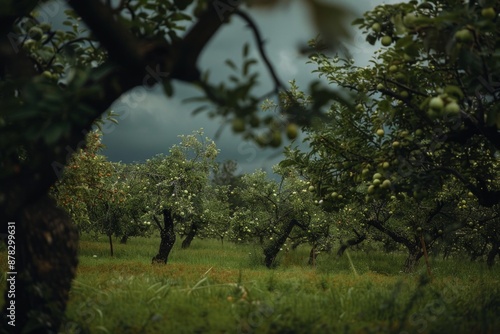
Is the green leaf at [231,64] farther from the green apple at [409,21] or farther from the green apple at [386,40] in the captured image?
the green apple at [386,40]

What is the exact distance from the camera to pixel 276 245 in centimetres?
2448

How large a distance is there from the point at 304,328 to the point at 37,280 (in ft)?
9.89

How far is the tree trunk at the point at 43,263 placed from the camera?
17.4 feet

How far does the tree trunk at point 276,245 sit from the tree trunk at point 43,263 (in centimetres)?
1920

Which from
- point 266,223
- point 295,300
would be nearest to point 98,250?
point 266,223

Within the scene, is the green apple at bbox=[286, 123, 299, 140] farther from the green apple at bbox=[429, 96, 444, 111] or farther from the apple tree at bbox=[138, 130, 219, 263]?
the apple tree at bbox=[138, 130, 219, 263]

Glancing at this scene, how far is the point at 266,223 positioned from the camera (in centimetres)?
2522

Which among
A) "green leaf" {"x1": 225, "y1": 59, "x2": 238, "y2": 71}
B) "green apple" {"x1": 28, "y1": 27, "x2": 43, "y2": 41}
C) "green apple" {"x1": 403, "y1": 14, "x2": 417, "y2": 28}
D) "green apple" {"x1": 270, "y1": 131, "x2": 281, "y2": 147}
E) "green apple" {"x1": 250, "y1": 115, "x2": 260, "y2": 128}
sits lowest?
"green apple" {"x1": 270, "y1": 131, "x2": 281, "y2": 147}

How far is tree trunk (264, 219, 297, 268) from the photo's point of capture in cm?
2439

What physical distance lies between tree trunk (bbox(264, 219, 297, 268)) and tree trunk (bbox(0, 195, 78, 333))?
19.2 meters

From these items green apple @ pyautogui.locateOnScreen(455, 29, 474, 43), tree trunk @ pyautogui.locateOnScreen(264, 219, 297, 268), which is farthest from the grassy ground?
tree trunk @ pyautogui.locateOnScreen(264, 219, 297, 268)

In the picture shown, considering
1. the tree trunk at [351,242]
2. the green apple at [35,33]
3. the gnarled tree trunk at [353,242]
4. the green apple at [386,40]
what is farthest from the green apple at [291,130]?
the gnarled tree trunk at [353,242]

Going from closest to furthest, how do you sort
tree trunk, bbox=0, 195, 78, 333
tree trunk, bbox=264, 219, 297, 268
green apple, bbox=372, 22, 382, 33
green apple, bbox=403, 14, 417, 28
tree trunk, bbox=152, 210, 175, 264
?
1. tree trunk, bbox=0, 195, 78, 333
2. green apple, bbox=403, 14, 417, 28
3. green apple, bbox=372, 22, 382, 33
4. tree trunk, bbox=152, 210, 175, 264
5. tree trunk, bbox=264, 219, 297, 268

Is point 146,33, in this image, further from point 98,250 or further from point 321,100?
point 98,250
